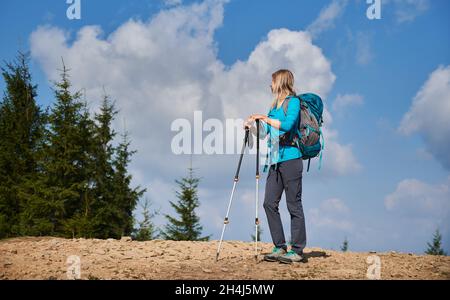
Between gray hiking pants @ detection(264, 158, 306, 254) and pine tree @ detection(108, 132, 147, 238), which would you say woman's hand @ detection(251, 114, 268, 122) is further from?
pine tree @ detection(108, 132, 147, 238)

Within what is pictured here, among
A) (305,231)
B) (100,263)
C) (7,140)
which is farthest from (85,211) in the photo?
(305,231)

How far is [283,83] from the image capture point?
780 cm

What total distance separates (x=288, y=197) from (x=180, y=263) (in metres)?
2.44

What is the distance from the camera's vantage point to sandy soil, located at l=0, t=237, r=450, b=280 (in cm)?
Answer: 757

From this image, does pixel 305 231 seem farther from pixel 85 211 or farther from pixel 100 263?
pixel 85 211

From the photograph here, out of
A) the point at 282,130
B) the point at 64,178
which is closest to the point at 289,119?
the point at 282,130

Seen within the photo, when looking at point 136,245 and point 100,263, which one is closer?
point 100,263

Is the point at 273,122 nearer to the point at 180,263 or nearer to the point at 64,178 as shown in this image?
the point at 180,263
